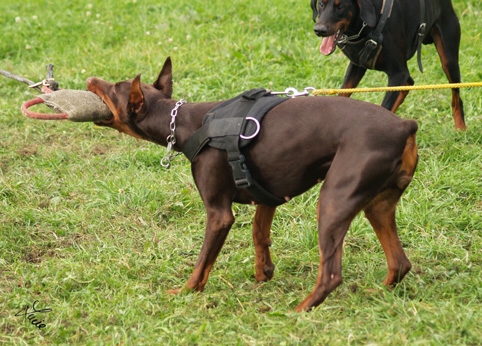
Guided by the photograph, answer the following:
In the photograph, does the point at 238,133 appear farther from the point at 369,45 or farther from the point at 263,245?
the point at 369,45

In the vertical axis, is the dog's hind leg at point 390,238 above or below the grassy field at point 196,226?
above

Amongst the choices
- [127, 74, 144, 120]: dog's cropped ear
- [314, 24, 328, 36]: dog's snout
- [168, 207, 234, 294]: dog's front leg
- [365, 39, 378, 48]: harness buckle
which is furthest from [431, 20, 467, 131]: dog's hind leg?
[127, 74, 144, 120]: dog's cropped ear

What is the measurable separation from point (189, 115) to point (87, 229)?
55.3 inches

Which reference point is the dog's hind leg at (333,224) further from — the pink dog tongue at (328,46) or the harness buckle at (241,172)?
the pink dog tongue at (328,46)

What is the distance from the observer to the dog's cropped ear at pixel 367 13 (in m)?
5.90

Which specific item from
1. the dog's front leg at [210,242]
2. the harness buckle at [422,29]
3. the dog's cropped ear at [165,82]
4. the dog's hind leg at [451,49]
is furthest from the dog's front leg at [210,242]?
the dog's hind leg at [451,49]

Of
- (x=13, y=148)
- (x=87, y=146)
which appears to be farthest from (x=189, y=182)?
(x=13, y=148)

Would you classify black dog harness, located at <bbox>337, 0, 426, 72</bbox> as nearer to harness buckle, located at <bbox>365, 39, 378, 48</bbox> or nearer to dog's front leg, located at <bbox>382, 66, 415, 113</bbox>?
harness buckle, located at <bbox>365, 39, 378, 48</bbox>

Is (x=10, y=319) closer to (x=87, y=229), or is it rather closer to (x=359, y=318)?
(x=87, y=229)

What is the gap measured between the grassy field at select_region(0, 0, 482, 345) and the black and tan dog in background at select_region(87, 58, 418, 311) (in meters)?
0.25

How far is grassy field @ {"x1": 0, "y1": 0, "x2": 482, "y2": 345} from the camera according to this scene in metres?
4.13

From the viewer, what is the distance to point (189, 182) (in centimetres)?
611

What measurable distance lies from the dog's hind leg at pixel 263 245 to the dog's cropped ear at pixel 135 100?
3.06 ft

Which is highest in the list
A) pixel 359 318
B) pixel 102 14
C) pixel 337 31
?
pixel 337 31
